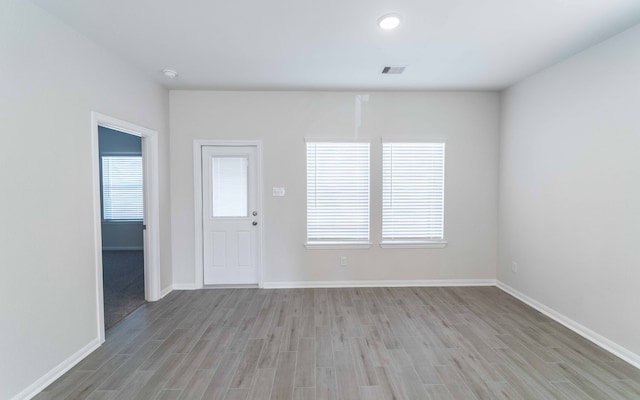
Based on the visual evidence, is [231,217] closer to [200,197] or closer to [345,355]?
[200,197]

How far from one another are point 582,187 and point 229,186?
13.6ft

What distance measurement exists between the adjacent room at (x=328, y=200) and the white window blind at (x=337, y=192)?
32mm

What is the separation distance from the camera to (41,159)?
2080mm

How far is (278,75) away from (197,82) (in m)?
1.12

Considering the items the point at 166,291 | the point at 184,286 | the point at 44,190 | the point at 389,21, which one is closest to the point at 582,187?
the point at 389,21

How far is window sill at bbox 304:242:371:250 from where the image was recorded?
405cm

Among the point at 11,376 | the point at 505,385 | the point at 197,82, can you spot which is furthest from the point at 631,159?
the point at 11,376

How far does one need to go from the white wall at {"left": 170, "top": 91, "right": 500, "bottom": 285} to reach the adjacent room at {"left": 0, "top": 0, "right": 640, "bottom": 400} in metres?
0.03

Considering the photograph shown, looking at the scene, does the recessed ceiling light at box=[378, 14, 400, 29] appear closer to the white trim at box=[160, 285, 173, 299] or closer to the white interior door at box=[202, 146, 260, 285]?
the white interior door at box=[202, 146, 260, 285]

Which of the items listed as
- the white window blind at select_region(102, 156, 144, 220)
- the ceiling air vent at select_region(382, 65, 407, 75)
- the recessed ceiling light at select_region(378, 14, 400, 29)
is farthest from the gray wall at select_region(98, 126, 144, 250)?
the recessed ceiling light at select_region(378, 14, 400, 29)

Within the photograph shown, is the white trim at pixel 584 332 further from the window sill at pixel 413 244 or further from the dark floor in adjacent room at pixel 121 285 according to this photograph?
the dark floor in adjacent room at pixel 121 285

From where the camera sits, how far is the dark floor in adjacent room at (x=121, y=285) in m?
3.32

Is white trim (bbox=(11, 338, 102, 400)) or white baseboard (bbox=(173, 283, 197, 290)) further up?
white baseboard (bbox=(173, 283, 197, 290))

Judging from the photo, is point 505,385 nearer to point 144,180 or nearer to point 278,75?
point 278,75
